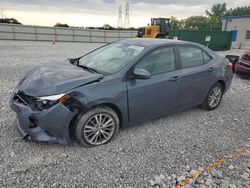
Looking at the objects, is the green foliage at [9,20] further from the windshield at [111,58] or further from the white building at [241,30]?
the windshield at [111,58]

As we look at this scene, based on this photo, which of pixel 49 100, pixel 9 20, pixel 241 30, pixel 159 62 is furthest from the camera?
pixel 9 20

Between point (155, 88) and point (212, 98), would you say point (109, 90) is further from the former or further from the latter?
point (212, 98)

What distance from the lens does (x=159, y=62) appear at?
3518 millimetres

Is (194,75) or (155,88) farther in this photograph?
(194,75)

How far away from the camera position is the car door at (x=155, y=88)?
10.5ft

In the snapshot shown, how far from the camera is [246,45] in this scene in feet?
81.3

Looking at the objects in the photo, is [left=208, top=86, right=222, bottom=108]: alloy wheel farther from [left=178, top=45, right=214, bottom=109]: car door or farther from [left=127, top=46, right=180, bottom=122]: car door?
[left=127, top=46, right=180, bottom=122]: car door

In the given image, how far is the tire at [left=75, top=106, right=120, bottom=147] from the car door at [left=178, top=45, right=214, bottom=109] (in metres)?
1.44

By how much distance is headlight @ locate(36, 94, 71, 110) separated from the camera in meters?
2.66

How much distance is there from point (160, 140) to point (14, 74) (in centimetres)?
558

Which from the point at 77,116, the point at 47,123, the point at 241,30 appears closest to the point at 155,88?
the point at 77,116

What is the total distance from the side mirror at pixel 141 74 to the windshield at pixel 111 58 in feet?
0.73

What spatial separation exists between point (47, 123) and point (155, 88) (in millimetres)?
1701

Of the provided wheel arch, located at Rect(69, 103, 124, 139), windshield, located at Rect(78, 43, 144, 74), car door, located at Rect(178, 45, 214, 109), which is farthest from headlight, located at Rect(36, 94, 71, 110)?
car door, located at Rect(178, 45, 214, 109)
